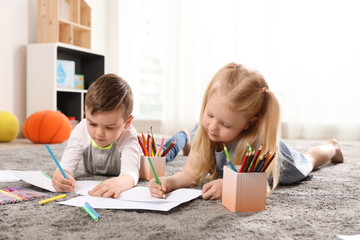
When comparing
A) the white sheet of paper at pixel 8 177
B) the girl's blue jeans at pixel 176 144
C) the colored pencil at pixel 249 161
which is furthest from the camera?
the girl's blue jeans at pixel 176 144

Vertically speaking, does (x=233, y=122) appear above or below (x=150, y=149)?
above

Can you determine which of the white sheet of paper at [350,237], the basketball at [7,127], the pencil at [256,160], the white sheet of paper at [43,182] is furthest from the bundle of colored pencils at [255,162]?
the basketball at [7,127]

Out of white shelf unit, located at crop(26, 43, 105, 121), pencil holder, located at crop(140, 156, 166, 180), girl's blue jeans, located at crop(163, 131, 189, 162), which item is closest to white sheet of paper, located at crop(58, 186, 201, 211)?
pencil holder, located at crop(140, 156, 166, 180)

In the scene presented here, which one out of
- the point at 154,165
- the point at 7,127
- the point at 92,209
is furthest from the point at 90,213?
the point at 7,127

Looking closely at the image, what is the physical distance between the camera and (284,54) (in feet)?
9.71

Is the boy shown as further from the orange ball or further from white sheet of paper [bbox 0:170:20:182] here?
the orange ball

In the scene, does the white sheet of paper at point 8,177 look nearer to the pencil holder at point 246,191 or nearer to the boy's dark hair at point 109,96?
the boy's dark hair at point 109,96

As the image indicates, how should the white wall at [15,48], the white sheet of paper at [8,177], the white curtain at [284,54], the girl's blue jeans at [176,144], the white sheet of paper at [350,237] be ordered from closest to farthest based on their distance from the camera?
1. the white sheet of paper at [350,237]
2. the white sheet of paper at [8,177]
3. the girl's blue jeans at [176,144]
4. the white wall at [15,48]
5. the white curtain at [284,54]

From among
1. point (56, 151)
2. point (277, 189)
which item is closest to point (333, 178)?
point (277, 189)

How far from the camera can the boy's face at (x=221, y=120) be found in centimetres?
90

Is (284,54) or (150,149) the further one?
(284,54)

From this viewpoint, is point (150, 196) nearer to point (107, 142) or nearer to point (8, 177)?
point (107, 142)

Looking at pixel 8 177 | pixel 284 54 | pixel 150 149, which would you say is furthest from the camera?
pixel 284 54

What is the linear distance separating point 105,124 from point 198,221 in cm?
42
